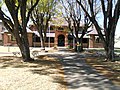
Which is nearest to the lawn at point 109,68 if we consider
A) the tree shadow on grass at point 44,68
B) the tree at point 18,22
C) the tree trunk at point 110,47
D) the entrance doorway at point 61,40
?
the tree trunk at point 110,47

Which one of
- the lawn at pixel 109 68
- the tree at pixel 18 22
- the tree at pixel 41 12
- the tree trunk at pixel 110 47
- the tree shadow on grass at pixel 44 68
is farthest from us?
the tree at pixel 41 12

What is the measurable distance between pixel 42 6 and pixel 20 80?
28355 millimetres

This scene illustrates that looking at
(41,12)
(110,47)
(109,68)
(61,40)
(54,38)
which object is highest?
(41,12)

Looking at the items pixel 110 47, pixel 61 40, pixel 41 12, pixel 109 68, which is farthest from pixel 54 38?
pixel 109 68

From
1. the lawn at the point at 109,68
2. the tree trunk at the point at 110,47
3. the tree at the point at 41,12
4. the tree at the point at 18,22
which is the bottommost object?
the lawn at the point at 109,68

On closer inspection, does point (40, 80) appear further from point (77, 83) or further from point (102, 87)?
point (102, 87)

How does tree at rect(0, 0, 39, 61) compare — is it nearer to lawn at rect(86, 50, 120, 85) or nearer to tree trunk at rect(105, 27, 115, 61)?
lawn at rect(86, 50, 120, 85)

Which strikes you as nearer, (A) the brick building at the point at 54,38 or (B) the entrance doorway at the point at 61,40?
(A) the brick building at the point at 54,38

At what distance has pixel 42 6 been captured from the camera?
39.0m


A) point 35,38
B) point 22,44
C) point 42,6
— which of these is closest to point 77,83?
point 22,44

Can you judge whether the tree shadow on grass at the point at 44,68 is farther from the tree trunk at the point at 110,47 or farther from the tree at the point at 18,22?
the tree trunk at the point at 110,47

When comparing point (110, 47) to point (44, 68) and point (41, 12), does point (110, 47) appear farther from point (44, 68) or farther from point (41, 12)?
point (41, 12)

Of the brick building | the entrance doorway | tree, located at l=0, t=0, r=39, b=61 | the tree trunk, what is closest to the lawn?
the tree trunk

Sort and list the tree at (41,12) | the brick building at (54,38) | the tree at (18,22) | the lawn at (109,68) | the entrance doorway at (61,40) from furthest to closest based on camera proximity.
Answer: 1. the entrance doorway at (61,40)
2. the brick building at (54,38)
3. the tree at (41,12)
4. the tree at (18,22)
5. the lawn at (109,68)
